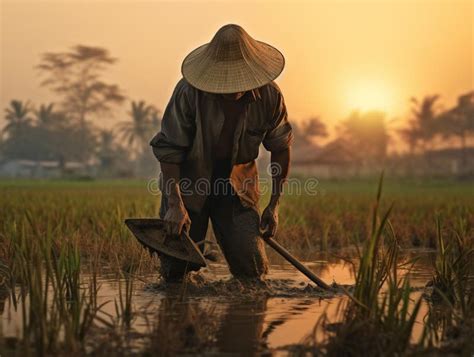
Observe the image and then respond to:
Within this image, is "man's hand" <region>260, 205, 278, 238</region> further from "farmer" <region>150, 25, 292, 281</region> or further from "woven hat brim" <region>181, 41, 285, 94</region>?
"woven hat brim" <region>181, 41, 285, 94</region>

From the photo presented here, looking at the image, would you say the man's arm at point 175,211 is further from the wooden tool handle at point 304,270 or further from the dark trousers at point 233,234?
the wooden tool handle at point 304,270

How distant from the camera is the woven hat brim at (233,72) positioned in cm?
389

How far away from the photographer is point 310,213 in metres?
9.66

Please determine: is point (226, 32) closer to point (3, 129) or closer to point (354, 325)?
point (354, 325)

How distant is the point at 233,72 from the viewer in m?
3.94

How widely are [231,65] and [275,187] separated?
827 mm

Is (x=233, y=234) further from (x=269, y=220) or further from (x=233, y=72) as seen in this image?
(x=233, y=72)

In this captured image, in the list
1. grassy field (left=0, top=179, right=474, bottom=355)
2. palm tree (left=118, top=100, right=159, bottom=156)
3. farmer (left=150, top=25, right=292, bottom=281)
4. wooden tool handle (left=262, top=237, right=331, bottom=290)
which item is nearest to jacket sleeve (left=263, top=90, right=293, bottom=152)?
farmer (left=150, top=25, right=292, bottom=281)

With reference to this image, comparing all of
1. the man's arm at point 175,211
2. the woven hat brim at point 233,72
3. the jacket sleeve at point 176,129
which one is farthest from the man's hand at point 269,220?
the woven hat brim at point 233,72

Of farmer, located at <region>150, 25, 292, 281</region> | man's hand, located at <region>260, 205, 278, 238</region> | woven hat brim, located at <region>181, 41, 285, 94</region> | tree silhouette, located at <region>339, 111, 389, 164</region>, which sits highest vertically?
tree silhouette, located at <region>339, 111, 389, 164</region>

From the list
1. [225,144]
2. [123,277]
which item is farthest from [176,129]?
[123,277]

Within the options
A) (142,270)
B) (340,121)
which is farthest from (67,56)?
(142,270)

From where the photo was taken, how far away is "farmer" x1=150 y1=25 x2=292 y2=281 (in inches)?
157

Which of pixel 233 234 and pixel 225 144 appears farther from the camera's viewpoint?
pixel 233 234
